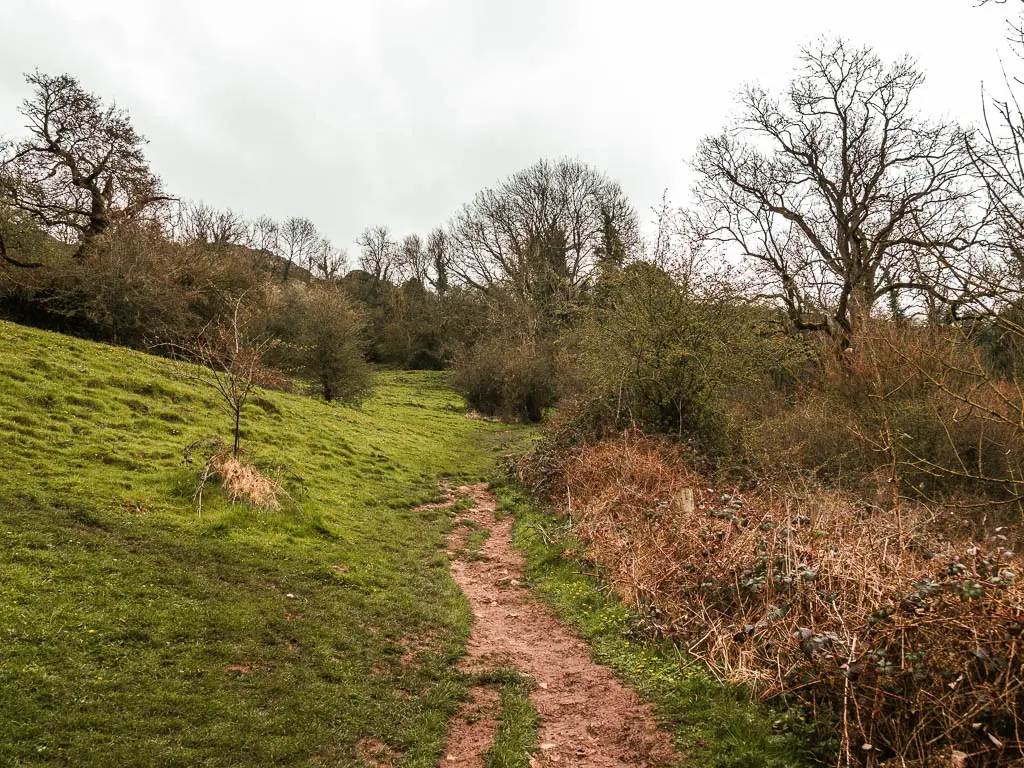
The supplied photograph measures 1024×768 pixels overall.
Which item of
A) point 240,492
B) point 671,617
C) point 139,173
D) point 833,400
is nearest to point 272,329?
point 139,173

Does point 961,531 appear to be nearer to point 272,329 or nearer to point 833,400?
point 833,400

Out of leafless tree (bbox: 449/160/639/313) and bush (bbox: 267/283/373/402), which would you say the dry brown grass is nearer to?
bush (bbox: 267/283/373/402)

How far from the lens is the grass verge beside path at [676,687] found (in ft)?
13.0

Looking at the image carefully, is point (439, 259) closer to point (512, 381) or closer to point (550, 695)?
point (512, 381)

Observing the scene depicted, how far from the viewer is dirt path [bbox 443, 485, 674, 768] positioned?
4.43 meters

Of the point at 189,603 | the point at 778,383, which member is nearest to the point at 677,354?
the point at 778,383

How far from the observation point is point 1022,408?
525 cm

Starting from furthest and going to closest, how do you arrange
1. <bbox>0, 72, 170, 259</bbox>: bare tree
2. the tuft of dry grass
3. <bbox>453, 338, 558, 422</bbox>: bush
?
<bbox>453, 338, 558, 422</bbox>: bush → <bbox>0, 72, 170, 259</bbox>: bare tree → the tuft of dry grass

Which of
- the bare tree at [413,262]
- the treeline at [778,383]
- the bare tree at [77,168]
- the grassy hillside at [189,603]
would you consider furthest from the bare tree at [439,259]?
the grassy hillside at [189,603]

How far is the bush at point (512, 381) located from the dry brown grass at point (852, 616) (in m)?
20.6

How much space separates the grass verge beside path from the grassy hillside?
60.5 inches

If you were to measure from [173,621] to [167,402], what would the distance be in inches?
383

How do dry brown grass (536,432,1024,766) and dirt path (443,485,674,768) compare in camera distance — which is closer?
dry brown grass (536,432,1024,766)

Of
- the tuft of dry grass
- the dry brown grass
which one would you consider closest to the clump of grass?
the dry brown grass
